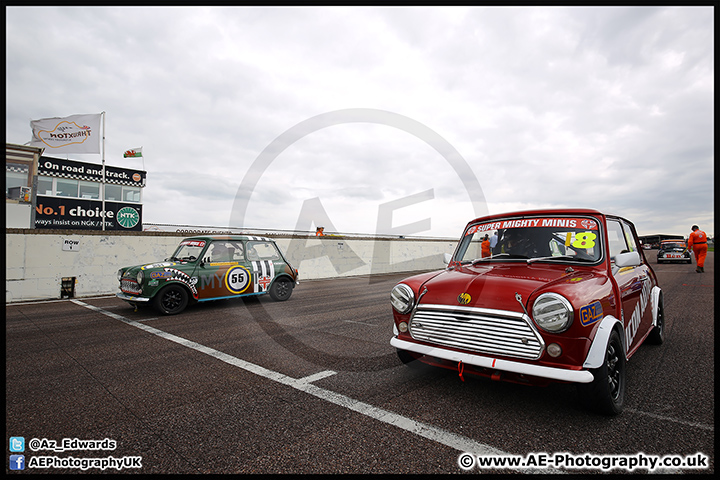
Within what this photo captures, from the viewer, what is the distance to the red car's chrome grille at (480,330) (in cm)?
264

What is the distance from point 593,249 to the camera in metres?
3.48

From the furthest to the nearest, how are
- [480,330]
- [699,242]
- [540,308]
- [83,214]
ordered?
[83,214] → [699,242] → [480,330] → [540,308]

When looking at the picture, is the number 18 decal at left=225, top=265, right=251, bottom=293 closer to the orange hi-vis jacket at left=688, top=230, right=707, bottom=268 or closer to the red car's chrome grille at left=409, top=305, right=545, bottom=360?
the red car's chrome grille at left=409, top=305, right=545, bottom=360

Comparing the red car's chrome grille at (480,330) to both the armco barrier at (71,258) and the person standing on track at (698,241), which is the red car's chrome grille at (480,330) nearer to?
the armco barrier at (71,258)

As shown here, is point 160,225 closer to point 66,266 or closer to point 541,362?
point 66,266

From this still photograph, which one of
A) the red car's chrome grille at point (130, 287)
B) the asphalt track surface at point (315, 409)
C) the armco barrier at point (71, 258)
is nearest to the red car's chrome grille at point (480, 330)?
the asphalt track surface at point (315, 409)

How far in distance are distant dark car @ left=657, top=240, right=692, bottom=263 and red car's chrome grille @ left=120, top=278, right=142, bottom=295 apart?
28.9 metres

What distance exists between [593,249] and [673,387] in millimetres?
1386

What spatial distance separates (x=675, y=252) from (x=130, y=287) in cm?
2942

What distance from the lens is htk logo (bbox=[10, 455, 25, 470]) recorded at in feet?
7.24

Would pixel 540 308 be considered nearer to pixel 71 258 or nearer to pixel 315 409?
pixel 315 409

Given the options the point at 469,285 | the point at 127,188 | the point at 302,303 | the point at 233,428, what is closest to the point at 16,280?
the point at 302,303

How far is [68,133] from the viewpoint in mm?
13812

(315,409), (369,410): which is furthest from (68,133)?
(369,410)
